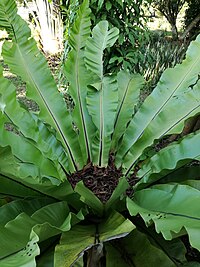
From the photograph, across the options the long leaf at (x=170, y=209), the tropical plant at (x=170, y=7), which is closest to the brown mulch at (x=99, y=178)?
the long leaf at (x=170, y=209)

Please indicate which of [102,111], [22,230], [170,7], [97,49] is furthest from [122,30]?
[170,7]

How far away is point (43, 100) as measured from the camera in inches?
46.7

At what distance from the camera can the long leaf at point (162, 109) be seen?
1.14 m

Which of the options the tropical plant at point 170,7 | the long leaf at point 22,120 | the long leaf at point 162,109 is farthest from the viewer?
the tropical plant at point 170,7

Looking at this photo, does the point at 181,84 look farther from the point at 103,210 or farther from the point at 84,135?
the point at 103,210

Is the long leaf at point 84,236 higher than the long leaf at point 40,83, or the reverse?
the long leaf at point 40,83

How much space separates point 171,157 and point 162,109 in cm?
18

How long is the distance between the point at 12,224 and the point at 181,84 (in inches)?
27.7

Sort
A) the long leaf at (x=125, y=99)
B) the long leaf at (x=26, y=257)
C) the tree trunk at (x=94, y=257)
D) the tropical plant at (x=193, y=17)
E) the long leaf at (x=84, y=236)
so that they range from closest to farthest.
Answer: the long leaf at (x=26, y=257) < the long leaf at (x=84, y=236) < the tree trunk at (x=94, y=257) < the long leaf at (x=125, y=99) < the tropical plant at (x=193, y=17)

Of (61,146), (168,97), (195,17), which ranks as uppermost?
(168,97)

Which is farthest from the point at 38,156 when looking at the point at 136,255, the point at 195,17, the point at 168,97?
the point at 195,17

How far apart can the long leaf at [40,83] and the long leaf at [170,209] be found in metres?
0.31

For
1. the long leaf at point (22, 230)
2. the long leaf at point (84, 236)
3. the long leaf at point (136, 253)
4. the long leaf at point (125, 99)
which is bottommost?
the long leaf at point (136, 253)

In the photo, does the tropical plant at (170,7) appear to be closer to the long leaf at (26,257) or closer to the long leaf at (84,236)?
the long leaf at (84,236)
